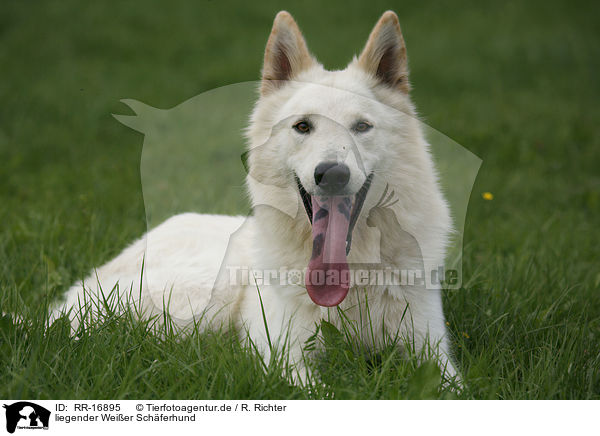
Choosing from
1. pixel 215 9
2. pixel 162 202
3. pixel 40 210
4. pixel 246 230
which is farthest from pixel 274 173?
pixel 215 9

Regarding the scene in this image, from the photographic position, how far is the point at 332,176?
8.11 feet

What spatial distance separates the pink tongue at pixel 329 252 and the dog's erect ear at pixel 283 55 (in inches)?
32.4

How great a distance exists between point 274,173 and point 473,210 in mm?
3619

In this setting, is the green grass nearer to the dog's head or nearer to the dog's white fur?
the dog's white fur

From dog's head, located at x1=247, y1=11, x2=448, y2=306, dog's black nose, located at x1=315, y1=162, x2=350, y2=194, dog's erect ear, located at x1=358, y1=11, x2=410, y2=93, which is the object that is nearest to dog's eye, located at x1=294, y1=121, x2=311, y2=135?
dog's head, located at x1=247, y1=11, x2=448, y2=306

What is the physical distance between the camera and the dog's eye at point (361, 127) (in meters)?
2.76

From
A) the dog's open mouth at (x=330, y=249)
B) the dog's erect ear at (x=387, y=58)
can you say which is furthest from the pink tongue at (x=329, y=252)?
the dog's erect ear at (x=387, y=58)

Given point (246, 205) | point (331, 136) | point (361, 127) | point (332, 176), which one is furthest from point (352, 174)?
point (246, 205)

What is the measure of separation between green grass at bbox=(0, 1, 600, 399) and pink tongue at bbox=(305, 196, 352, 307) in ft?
0.94

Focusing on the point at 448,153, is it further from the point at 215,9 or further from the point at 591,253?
the point at 215,9

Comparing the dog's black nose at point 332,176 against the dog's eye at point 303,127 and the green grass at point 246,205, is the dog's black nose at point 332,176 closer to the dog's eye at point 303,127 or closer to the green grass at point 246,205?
the dog's eye at point 303,127

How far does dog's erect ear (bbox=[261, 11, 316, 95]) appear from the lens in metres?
2.88

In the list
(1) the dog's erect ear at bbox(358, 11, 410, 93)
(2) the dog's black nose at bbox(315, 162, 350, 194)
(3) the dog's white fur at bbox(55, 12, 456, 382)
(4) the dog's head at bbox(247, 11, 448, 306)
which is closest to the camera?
(2) the dog's black nose at bbox(315, 162, 350, 194)
